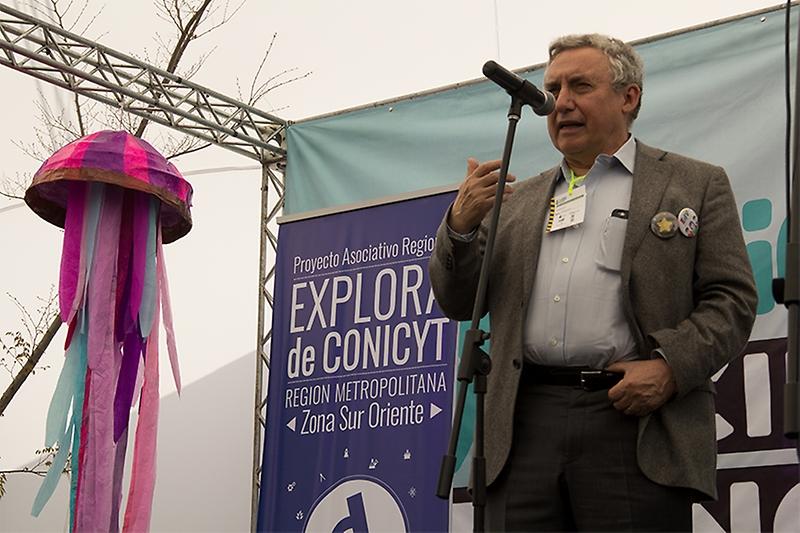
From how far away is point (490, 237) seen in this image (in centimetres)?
207

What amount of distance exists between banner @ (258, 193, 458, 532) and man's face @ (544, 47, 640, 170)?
5.74ft

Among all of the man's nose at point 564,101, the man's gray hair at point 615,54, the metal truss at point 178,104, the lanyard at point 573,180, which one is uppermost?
the metal truss at point 178,104

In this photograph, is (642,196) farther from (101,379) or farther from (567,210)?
Result: (101,379)

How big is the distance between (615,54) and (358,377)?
7.06ft

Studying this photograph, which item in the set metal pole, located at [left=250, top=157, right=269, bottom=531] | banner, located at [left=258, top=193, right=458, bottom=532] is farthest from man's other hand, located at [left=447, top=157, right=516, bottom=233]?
metal pole, located at [left=250, top=157, right=269, bottom=531]

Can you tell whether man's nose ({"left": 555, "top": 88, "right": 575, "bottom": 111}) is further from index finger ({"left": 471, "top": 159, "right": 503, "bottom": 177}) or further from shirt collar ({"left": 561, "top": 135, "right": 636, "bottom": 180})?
index finger ({"left": 471, "top": 159, "right": 503, "bottom": 177})

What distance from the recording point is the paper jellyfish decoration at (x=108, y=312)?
3.32 meters

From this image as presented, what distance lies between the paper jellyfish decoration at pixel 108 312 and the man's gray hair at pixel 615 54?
57.6 inches

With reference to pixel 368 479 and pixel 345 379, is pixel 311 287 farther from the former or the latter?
pixel 368 479

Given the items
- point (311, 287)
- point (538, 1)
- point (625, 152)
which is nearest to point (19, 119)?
point (311, 287)

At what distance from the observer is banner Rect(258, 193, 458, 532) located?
407 cm

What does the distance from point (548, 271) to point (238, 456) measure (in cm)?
280

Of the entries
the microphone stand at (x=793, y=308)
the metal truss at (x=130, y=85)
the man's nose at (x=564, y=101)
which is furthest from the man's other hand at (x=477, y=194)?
the metal truss at (x=130, y=85)

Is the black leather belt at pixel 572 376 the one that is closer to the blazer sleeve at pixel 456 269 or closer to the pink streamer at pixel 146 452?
the blazer sleeve at pixel 456 269
